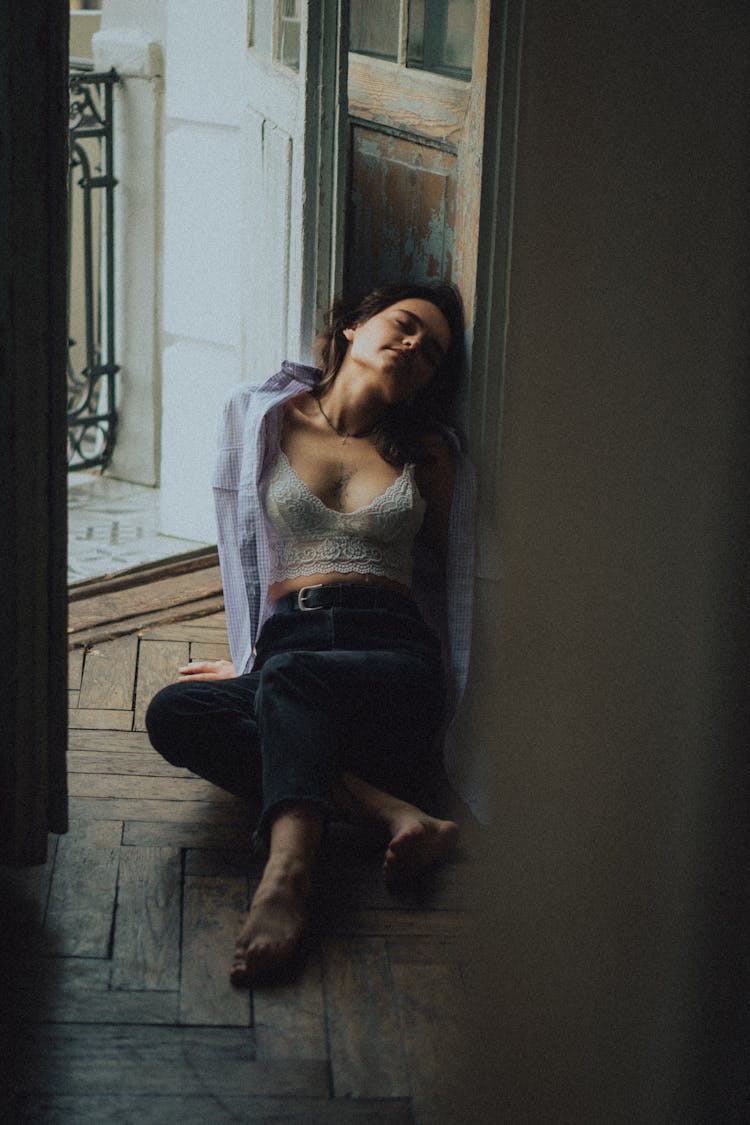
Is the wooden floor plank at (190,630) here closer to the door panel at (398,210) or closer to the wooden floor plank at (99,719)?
the wooden floor plank at (99,719)

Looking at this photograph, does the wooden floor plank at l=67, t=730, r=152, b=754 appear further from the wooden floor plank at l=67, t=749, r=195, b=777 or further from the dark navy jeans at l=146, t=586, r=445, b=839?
the dark navy jeans at l=146, t=586, r=445, b=839

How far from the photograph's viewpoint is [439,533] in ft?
7.93

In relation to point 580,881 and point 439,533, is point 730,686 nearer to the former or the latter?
point 580,881

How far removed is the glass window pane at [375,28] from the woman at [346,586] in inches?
21.9

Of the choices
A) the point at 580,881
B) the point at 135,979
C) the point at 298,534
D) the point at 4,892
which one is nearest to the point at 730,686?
the point at 580,881

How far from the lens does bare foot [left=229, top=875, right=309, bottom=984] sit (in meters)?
1.73

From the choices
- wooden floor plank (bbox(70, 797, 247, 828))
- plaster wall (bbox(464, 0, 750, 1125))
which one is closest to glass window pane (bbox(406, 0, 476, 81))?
wooden floor plank (bbox(70, 797, 247, 828))

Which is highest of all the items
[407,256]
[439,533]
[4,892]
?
[407,256]

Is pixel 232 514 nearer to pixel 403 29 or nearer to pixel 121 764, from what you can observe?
pixel 121 764

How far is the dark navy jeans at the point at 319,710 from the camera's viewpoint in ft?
6.51

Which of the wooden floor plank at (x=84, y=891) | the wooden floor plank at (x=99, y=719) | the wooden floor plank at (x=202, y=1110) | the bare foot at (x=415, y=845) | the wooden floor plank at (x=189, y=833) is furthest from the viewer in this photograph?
the wooden floor plank at (x=99, y=719)

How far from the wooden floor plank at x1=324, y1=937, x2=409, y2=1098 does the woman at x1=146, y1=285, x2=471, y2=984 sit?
18 centimetres

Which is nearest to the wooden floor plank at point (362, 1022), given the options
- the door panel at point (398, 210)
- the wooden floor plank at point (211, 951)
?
the wooden floor plank at point (211, 951)

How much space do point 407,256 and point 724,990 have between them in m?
2.50
